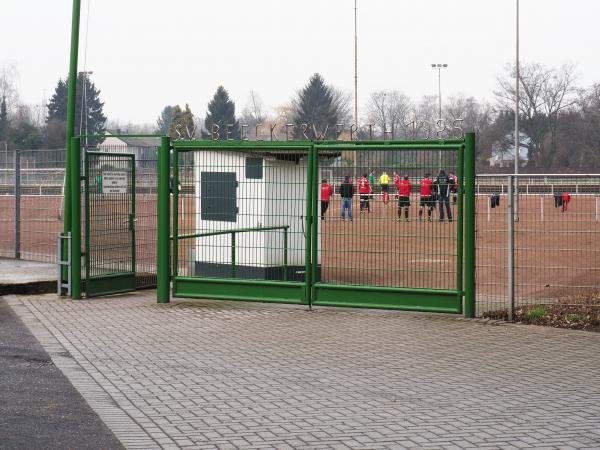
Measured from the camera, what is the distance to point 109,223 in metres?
14.8

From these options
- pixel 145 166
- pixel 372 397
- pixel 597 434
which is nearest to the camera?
pixel 597 434

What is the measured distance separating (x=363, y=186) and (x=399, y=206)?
72 centimetres

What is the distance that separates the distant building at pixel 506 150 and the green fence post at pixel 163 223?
69.1 m

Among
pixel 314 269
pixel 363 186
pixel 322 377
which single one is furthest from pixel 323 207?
pixel 322 377

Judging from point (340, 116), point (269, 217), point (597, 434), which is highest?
point (340, 116)

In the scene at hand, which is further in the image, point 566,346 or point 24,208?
point 24,208

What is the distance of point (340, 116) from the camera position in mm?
105438

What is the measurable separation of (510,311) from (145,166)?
5934 mm

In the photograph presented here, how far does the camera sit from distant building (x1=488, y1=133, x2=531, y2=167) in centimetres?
8138

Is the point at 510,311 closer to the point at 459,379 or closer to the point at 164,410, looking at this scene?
the point at 459,379

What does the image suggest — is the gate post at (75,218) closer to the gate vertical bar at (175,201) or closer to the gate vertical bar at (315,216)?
the gate vertical bar at (175,201)

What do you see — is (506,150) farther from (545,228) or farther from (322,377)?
(322,377)

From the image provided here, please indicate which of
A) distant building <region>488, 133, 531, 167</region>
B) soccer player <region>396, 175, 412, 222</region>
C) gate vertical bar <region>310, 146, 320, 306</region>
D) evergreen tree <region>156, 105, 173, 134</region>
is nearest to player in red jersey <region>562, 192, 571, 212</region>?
soccer player <region>396, 175, 412, 222</region>

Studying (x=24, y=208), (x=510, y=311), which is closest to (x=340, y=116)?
(x=24, y=208)
